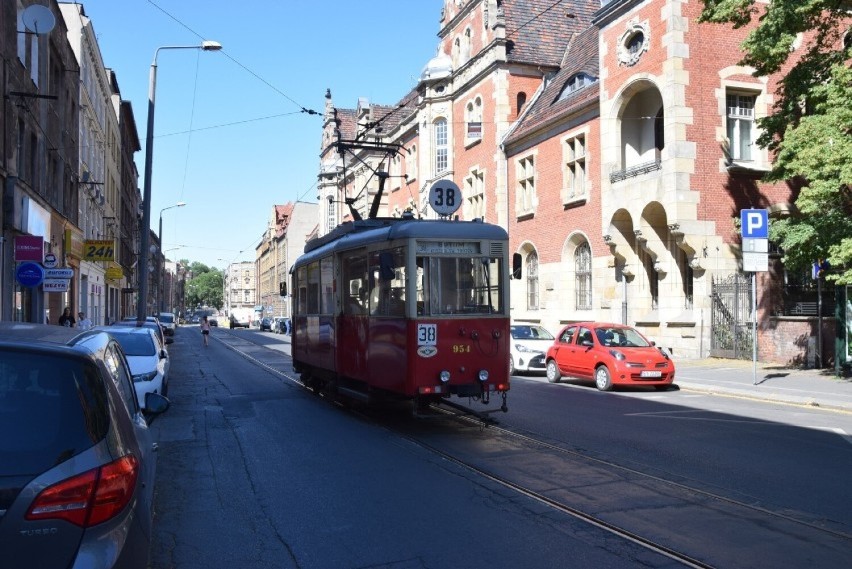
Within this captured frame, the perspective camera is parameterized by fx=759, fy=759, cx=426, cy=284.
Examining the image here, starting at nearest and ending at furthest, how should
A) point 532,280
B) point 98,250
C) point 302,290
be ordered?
point 302,290 → point 98,250 → point 532,280

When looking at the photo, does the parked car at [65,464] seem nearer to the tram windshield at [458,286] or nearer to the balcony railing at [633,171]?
the tram windshield at [458,286]

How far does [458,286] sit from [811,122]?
A: 1038 cm

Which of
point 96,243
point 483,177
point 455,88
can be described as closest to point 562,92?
point 483,177

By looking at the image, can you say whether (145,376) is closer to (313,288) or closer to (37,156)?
(313,288)

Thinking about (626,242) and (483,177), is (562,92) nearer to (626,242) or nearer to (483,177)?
(483,177)

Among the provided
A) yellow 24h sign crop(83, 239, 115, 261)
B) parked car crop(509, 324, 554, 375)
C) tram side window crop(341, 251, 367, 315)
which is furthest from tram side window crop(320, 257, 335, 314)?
yellow 24h sign crop(83, 239, 115, 261)

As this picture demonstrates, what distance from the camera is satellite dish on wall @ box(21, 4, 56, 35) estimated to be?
782 inches

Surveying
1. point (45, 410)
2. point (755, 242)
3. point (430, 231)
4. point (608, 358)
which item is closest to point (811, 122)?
point (755, 242)

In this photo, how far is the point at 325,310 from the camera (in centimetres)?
1384

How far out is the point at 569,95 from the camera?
31.5 metres

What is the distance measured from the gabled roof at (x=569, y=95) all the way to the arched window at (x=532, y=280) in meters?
5.39

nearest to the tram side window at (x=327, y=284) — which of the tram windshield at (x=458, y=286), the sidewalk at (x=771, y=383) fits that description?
the tram windshield at (x=458, y=286)

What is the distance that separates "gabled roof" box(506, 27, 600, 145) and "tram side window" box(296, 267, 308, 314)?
15900 millimetres

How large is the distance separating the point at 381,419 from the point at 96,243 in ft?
73.7
